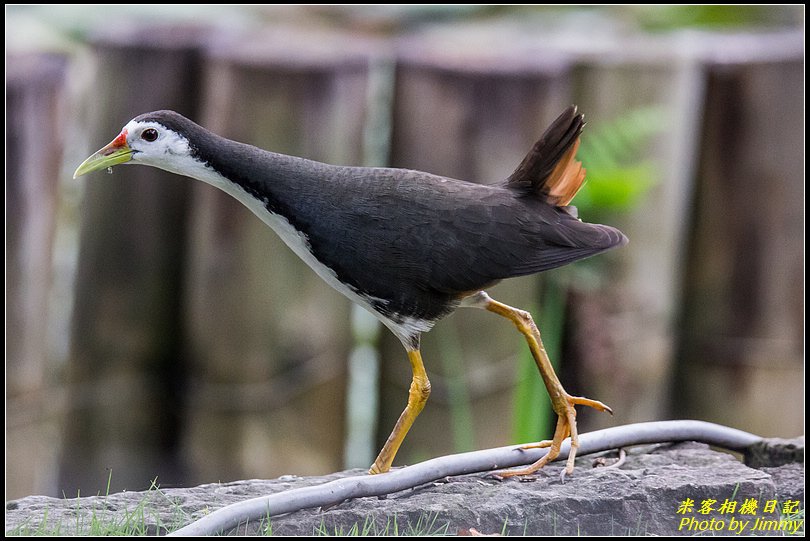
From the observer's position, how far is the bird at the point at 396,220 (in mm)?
3604

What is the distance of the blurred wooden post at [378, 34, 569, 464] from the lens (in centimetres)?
572

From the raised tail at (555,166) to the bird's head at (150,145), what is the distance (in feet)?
3.98

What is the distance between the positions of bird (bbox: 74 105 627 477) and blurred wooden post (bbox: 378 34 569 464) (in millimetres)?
1820

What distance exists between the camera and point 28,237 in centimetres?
570

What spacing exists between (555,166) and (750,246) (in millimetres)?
2534

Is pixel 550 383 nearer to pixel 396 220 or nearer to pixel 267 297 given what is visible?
pixel 396 220

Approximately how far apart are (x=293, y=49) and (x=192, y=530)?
3.39m

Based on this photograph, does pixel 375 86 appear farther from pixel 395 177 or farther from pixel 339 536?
pixel 339 536

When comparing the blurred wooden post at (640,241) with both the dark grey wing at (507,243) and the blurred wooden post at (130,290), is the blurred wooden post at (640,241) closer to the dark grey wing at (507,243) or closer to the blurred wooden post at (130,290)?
the dark grey wing at (507,243)

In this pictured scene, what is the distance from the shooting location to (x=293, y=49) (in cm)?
592

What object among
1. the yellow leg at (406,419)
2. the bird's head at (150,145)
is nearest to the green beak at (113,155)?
the bird's head at (150,145)

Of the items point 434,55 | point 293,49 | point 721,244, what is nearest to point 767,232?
point 721,244

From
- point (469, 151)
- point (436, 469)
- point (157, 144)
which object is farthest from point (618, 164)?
point (157, 144)

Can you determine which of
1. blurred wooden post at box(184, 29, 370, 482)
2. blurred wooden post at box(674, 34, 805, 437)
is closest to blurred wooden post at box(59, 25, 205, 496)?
blurred wooden post at box(184, 29, 370, 482)
